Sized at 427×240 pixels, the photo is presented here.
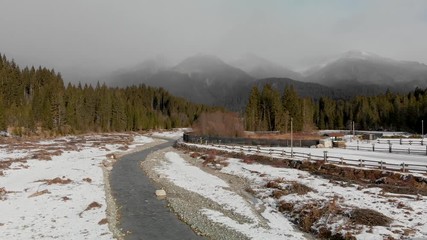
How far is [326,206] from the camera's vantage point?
Answer: 25.0 m

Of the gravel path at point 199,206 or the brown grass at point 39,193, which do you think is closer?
the gravel path at point 199,206

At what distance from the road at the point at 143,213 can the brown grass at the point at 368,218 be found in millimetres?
9811

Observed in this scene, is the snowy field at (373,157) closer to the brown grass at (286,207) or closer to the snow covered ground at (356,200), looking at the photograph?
the snow covered ground at (356,200)

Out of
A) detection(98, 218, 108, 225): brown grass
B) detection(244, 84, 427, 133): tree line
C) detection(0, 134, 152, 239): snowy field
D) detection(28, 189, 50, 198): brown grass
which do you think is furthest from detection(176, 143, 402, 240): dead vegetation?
detection(244, 84, 427, 133): tree line

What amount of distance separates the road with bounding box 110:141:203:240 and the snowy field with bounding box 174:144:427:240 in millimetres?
2957

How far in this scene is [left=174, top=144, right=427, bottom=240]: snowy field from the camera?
815 inches

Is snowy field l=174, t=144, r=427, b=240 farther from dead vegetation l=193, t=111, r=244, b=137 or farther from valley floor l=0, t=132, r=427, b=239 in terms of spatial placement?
dead vegetation l=193, t=111, r=244, b=137

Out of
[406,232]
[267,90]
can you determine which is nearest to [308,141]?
[406,232]

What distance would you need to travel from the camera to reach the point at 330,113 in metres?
190

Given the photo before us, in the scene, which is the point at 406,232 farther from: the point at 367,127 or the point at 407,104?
the point at 367,127

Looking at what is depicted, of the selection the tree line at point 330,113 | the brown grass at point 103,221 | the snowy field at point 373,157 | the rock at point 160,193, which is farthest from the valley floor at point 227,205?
the tree line at point 330,113

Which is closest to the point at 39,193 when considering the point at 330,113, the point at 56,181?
the point at 56,181

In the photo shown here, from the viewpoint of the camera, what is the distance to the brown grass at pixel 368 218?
69.7 feet

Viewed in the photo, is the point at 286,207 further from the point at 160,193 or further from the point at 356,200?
the point at 160,193
